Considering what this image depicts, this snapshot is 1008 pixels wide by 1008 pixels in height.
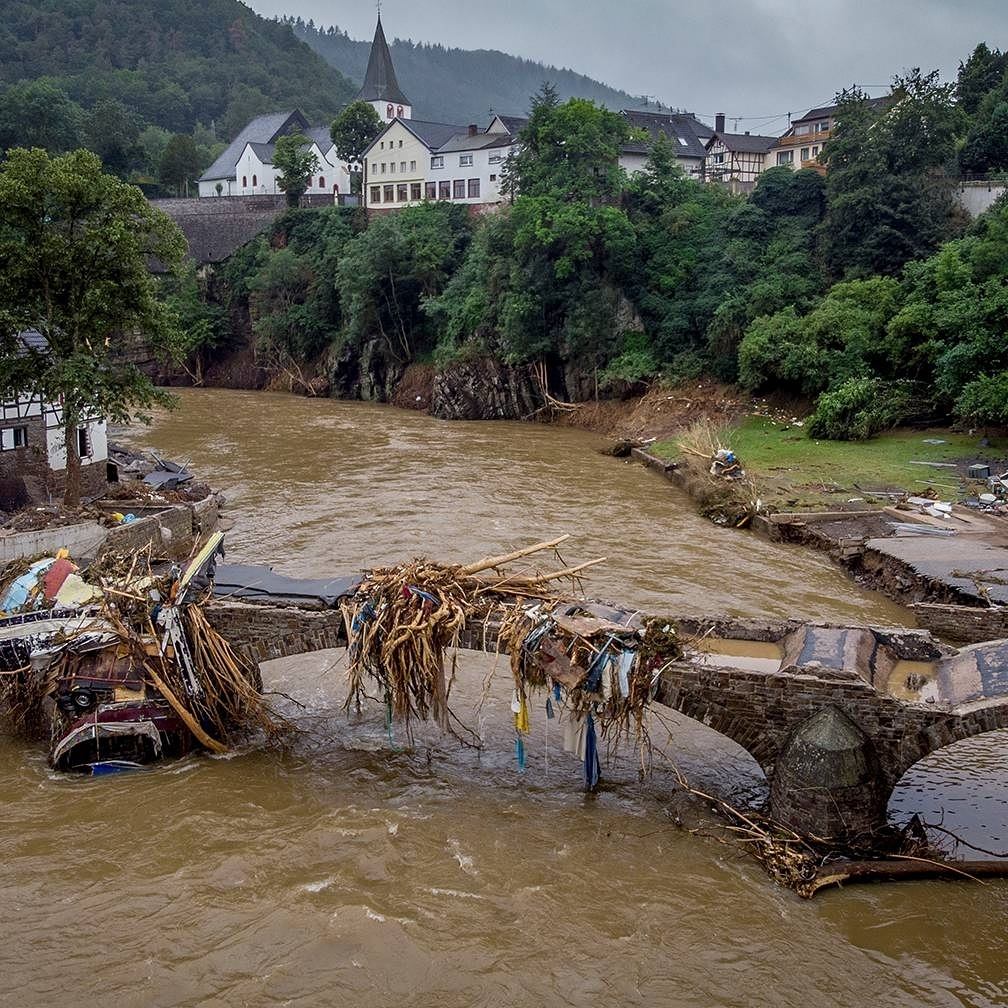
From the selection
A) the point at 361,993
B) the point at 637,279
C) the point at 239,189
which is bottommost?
the point at 361,993

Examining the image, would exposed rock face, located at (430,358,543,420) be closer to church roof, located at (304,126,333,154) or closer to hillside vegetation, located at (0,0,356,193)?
church roof, located at (304,126,333,154)

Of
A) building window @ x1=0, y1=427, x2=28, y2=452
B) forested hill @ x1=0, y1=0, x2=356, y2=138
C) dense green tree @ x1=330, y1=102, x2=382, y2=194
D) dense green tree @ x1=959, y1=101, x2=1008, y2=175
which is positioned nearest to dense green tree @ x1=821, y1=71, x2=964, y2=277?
dense green tree @ x1=959, y1=101, x2=1008, y2=175

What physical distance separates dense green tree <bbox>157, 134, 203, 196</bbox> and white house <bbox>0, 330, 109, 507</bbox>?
229ft

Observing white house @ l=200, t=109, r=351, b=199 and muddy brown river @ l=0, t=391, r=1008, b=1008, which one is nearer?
muddy brown river @ l=0, t=391, r=1008, b=1008

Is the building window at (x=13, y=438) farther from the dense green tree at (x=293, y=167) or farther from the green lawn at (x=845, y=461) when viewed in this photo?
the dense green tree at (x=293, y=167)

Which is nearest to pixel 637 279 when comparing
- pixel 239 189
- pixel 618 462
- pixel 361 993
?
pixel 618 462

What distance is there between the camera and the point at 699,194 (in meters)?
51.8

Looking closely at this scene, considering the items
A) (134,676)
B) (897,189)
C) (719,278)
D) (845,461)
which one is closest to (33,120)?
(719,278)

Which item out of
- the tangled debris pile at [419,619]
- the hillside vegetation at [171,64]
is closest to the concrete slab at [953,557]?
the tangled debris pile at [419,619]

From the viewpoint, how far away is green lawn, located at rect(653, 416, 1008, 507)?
2838 centimetres

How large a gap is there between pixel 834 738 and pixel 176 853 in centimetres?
814

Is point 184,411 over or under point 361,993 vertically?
over

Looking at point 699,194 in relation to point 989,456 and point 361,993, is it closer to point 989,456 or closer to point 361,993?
point 989,456

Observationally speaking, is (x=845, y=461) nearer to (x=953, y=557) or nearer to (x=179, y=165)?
(x=953, y=557)
